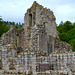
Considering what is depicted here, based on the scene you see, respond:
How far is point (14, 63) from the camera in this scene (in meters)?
9.61

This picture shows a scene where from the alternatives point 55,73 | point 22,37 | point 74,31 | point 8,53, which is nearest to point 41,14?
point 22,37

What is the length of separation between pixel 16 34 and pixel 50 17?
421cm

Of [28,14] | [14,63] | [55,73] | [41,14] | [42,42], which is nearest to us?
[55,73]

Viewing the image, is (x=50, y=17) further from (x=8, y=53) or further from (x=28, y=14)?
(x=8, y=53)

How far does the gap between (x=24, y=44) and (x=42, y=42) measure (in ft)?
17.4

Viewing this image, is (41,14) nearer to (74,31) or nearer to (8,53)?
(8,53)

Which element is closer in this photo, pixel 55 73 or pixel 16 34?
pixel 55 73

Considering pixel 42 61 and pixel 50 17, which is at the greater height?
pixel 50 17

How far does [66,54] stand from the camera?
8.58 m

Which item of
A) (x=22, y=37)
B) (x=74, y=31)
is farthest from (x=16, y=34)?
(x=74, y=31)

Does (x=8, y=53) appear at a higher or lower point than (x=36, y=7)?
lower

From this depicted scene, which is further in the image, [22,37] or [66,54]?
[22,37]

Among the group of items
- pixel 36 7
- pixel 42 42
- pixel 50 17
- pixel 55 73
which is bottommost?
pixel 55 73

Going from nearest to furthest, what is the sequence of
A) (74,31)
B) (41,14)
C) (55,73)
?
(55,73), (41,14), (74,31)
